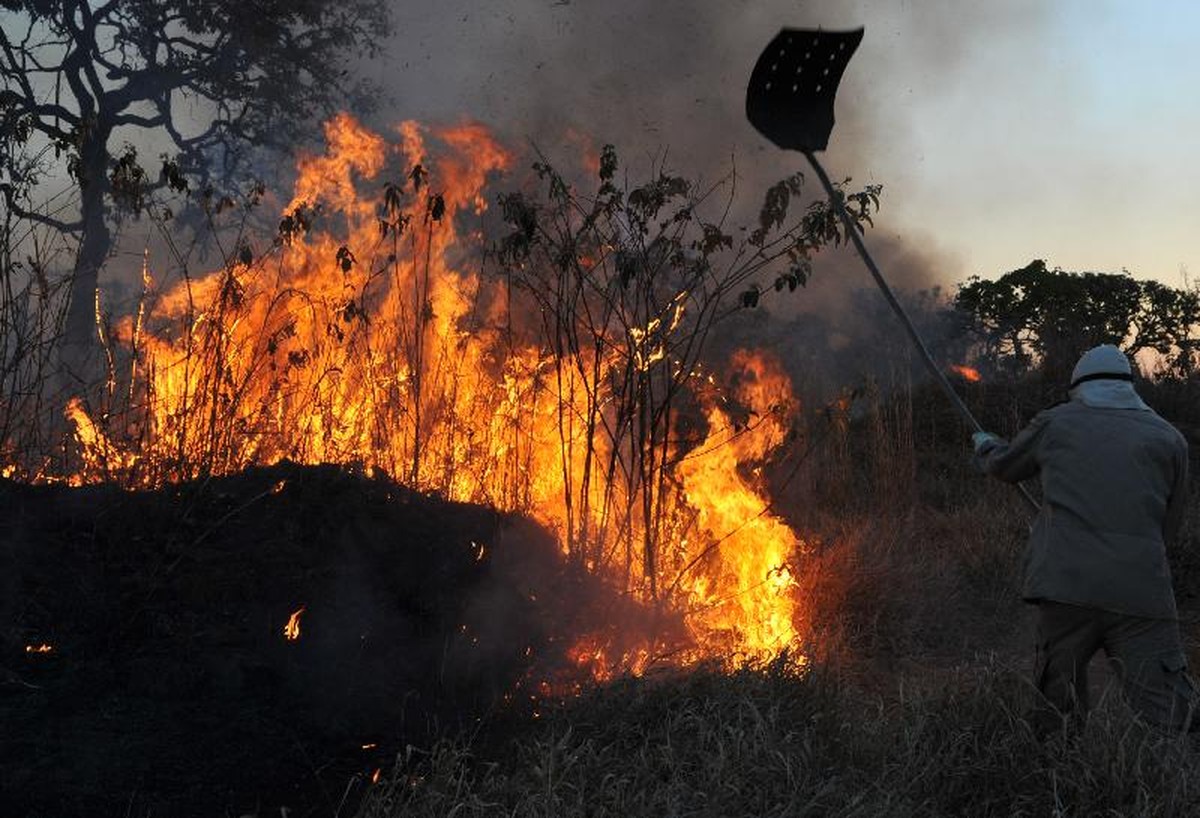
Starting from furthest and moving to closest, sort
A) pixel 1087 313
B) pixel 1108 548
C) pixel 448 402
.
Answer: pixel 1087 313 → pixel 448 402 → pixel 1108 548

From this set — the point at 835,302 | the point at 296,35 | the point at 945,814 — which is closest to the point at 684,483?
the point at 945,814

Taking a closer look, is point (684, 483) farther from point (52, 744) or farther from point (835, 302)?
point (835, 302)

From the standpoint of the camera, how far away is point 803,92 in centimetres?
407

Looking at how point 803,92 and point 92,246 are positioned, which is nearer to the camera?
point 803,92

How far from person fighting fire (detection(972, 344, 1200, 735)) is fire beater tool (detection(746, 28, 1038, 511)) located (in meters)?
0.29

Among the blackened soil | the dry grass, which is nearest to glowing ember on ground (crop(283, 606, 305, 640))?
the blackened soil

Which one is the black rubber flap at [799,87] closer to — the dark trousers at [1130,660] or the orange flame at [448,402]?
the orange flame at [448,402]

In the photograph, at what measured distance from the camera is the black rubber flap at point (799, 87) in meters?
3.98

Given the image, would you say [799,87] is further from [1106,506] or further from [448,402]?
[448,402]

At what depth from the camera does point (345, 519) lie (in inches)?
188

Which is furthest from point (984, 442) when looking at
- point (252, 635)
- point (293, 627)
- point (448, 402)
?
point (448, 402)

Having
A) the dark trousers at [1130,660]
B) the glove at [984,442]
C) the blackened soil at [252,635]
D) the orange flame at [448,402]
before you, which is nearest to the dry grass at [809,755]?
the dark trousers at [1130,660]

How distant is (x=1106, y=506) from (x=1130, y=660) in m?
0.56

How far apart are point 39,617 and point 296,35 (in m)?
14.1
